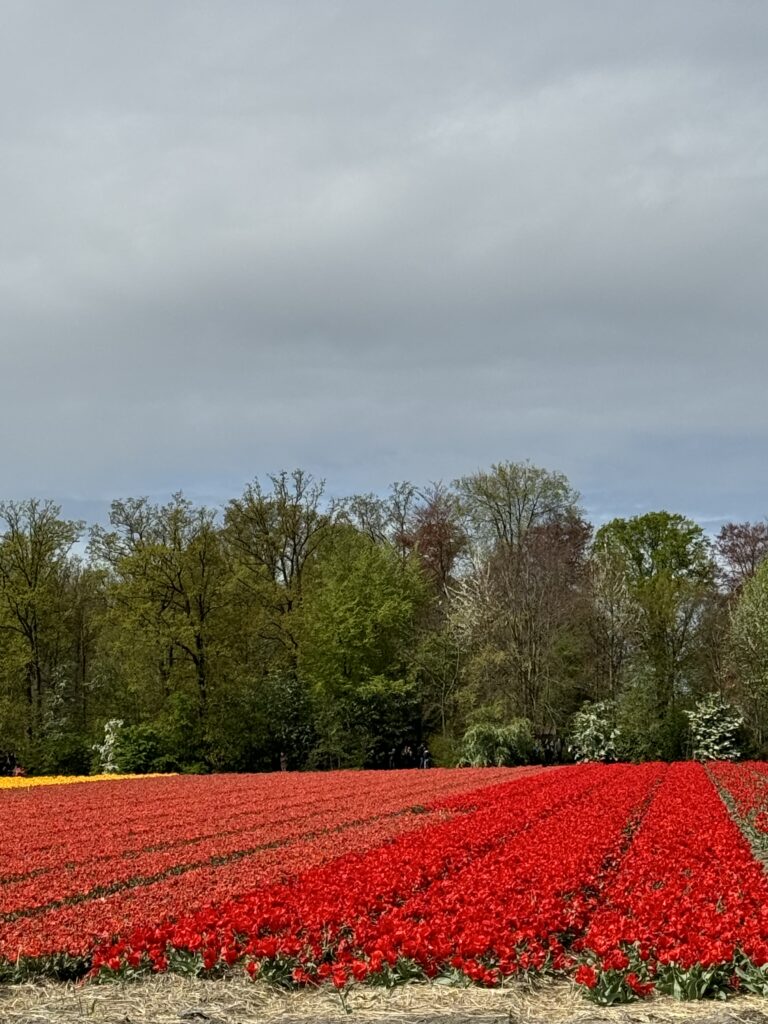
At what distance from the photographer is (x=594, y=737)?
35969 millimetres

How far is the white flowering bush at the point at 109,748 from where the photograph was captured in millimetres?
34594

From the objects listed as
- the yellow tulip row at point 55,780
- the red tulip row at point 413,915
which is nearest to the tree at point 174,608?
the yellow tulip row at point 55,780

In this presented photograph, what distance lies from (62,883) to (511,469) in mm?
36695

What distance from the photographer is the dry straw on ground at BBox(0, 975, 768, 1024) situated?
4.89m

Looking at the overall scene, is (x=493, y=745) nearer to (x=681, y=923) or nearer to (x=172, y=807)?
(x=172, y=807)

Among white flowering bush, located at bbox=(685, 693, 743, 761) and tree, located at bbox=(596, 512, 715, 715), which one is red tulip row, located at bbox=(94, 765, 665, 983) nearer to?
white flowering bush, located at bbox=(685, 693, 743, 761)

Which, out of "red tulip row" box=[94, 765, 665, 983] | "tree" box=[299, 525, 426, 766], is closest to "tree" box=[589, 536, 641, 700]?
"tree" box=[299, 525, 426, 766]

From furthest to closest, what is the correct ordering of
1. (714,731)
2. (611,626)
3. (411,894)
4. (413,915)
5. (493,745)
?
(611,626) → (714,731) → (493,745) → (411,894) → (413,915)

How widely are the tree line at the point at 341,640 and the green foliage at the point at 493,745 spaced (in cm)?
31

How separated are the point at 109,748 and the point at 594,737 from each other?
18.9 m

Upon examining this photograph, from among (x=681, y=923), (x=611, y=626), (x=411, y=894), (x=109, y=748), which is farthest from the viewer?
(x=611, y=626)

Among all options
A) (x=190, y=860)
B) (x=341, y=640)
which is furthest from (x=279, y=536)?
(x=190, y=860)

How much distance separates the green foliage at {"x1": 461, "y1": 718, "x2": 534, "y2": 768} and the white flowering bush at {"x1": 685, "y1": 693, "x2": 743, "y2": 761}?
6.72 meters

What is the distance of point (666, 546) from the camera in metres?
49.5
